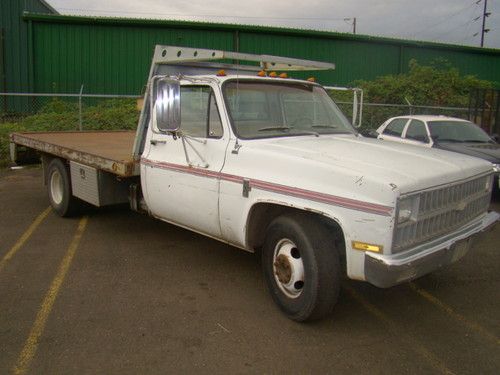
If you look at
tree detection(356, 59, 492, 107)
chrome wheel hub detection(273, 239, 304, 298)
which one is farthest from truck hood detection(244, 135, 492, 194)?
tree detection(356, 59, 492, 107)

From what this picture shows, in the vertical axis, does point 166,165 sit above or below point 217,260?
above

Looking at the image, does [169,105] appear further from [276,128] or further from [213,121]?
[276,128]

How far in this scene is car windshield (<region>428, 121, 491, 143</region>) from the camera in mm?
9672

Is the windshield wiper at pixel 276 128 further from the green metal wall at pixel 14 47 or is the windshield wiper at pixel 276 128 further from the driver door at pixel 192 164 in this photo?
the green metal wall at pixel 14 47

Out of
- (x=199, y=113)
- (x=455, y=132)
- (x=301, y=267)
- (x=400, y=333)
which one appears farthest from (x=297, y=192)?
(x=455, y=132)

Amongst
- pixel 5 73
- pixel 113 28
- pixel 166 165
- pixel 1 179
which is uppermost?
pixel 113 28

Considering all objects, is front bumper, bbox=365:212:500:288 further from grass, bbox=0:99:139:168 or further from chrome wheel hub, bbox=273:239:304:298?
grass, bbox=0:99:139:168

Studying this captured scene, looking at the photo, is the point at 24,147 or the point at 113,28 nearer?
the point at 24,147

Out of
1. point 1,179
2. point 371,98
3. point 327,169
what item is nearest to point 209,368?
point 327,169

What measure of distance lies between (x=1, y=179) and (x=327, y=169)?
9.21 metres

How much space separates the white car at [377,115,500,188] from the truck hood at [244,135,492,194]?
4939mm

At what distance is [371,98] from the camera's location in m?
18.7

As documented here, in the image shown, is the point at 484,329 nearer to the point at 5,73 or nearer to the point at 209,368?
the point at 209,368

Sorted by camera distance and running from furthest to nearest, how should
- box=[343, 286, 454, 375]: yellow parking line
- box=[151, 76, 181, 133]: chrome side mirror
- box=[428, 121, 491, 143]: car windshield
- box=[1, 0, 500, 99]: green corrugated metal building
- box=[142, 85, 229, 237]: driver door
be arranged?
box=[1, 0, 500, 99]: green corrugated metal building < box=[428, 121, 491, 143]: car windshield < box=[142, 85, 229, 237]: driver door < box=[151, 76, 181, 133]: chrome side mirror < box=[343, 286, 454, 375]: yellow parking line
